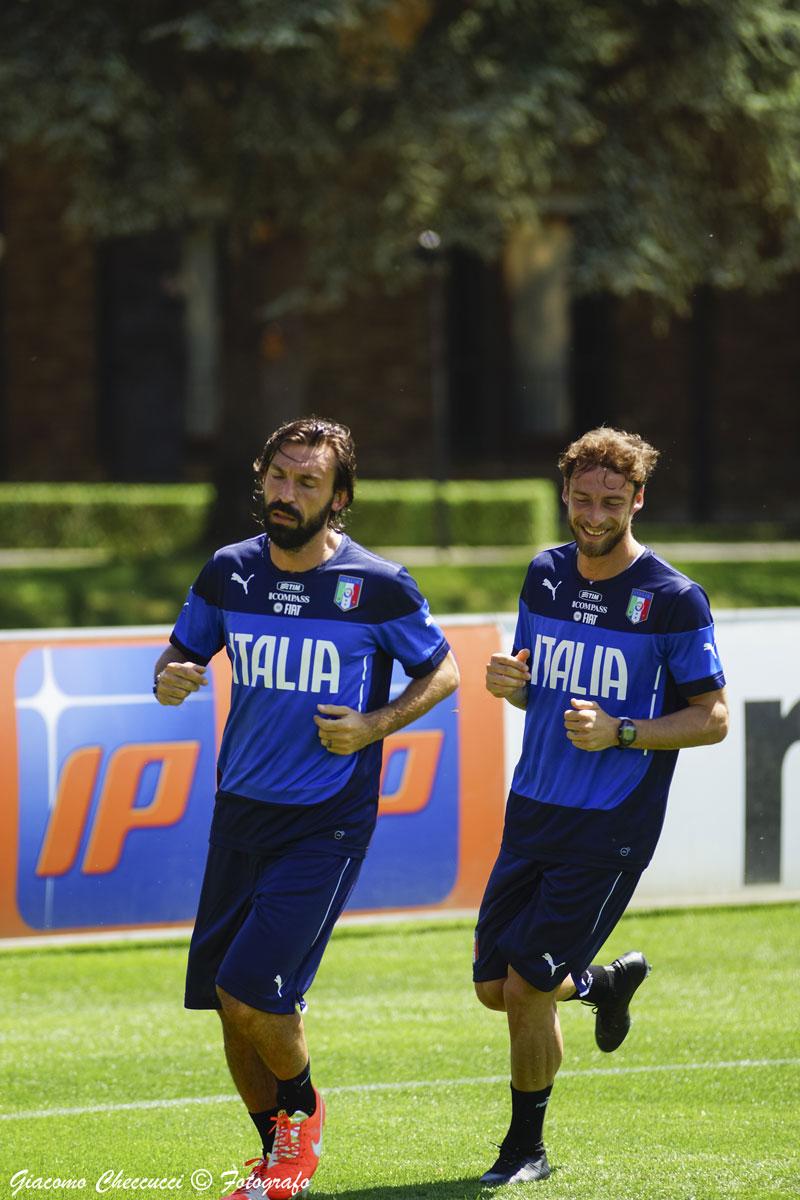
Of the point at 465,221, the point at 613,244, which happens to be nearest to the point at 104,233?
the point at 465,221

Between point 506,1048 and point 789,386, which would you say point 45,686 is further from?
point 789,386

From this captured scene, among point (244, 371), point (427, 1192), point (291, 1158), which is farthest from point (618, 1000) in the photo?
point (244, 371)

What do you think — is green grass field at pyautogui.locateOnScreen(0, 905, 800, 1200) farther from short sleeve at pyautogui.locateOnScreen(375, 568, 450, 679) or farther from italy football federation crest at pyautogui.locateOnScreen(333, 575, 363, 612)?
italy football federation crest at pyautogui.locateOnScreen(333, 575, 363, 612)

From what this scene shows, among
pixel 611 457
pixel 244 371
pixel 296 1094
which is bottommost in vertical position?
pixel 296 1094

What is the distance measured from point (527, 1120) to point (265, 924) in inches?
41.0

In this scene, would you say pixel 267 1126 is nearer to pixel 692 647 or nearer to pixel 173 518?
pixel 692 647

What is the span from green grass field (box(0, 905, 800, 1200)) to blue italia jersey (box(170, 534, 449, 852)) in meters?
1.19

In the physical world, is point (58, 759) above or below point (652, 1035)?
above

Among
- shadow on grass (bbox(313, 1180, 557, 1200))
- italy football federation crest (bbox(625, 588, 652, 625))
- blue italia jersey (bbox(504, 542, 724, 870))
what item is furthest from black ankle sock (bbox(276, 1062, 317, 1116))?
italy football federation crest (bbox(625, 588, 652, 625))

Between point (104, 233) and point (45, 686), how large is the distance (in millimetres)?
12835

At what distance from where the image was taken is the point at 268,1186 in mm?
5164

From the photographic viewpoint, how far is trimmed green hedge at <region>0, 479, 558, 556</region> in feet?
75.0

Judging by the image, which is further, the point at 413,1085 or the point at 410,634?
the point at 413,1085

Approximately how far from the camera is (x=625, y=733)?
5285 mm
